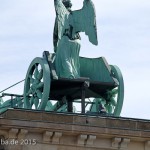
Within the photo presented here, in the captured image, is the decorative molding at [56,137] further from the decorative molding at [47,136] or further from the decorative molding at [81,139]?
the decorative molding at [81,139]

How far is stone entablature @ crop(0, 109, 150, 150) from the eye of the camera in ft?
156

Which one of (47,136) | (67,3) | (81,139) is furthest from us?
(67,3)

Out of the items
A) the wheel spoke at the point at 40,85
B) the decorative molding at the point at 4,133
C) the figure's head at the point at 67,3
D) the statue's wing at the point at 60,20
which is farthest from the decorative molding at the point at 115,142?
the figure's head at the point at 67,3

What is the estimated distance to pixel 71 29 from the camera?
5362cm

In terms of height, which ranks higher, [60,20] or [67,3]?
[67,3]

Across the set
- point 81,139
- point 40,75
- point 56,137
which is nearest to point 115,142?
point 81,139

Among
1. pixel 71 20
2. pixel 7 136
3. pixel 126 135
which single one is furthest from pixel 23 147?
pixel 71 20

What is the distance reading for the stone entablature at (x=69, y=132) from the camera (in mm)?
47469

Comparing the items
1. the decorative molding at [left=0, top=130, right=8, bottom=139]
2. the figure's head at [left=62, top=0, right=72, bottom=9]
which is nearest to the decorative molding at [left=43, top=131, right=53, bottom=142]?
the decorative molding at [left=0, top=130, right=8, bottom=139]

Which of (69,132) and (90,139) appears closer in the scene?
(69,132)

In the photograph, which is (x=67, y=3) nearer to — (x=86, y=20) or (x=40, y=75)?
(x=86, y=20)

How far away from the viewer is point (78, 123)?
1921 inches

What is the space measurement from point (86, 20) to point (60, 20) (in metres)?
1.32

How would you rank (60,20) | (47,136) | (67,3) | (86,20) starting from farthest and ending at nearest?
(67,3) → (86,20) → (60,20) → (47,136)
